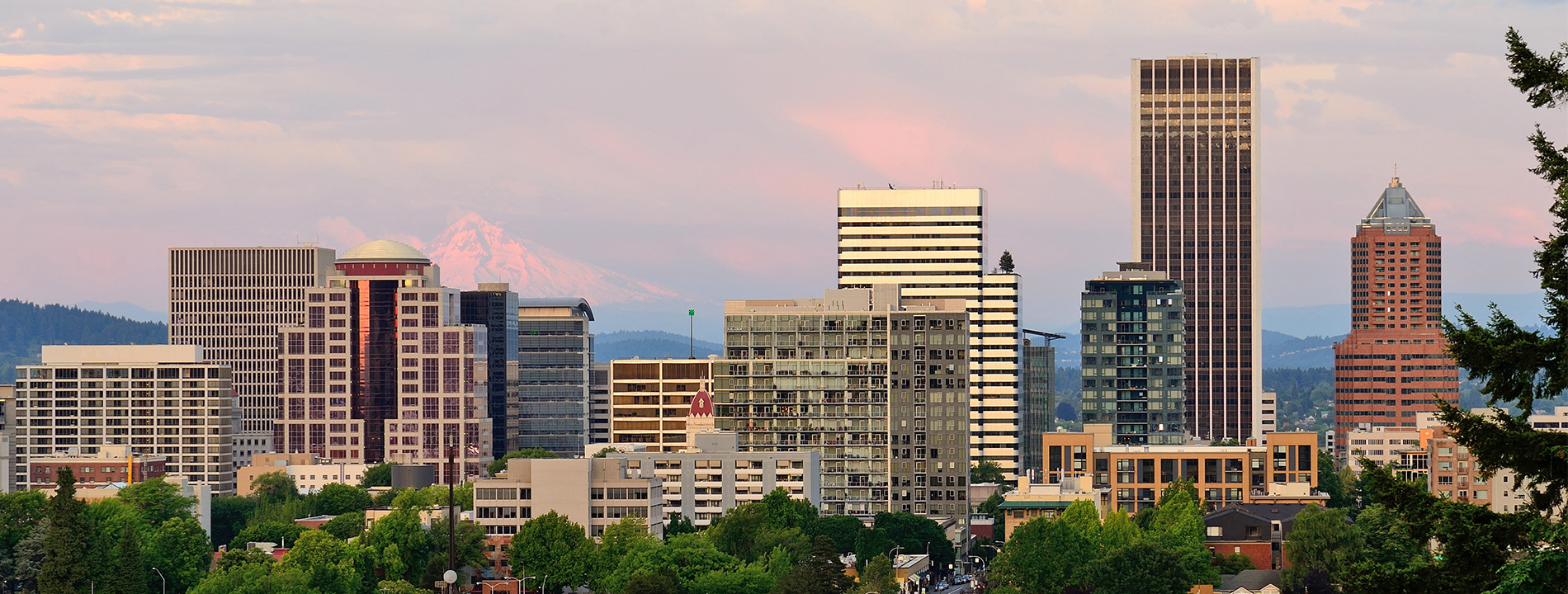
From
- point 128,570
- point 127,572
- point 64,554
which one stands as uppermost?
point 64,554

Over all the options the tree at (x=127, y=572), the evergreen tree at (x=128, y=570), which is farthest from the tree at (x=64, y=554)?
the evergreen tree at (x=128, y=570)

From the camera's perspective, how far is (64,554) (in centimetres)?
19525

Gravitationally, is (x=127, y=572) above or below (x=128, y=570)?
below

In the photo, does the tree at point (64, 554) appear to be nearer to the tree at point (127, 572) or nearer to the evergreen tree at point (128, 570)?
the tree at point (127, 572)

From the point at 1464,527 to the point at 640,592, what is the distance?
5659 inches

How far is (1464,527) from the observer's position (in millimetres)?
48031

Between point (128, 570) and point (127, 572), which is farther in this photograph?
point (128, 570)

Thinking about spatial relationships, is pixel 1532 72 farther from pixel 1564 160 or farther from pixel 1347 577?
pixel 1347 577

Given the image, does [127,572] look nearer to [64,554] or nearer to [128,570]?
[128,570]

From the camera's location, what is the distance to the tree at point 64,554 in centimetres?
19425

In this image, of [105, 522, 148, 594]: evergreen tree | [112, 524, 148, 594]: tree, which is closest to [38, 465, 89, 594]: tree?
[112, 524, 148, 594]: tree

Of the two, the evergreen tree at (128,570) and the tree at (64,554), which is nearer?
the tree at (64,554)

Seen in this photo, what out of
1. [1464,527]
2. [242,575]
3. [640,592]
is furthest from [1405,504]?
[242,575]

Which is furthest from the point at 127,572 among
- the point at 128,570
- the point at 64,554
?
the point at 64,554
